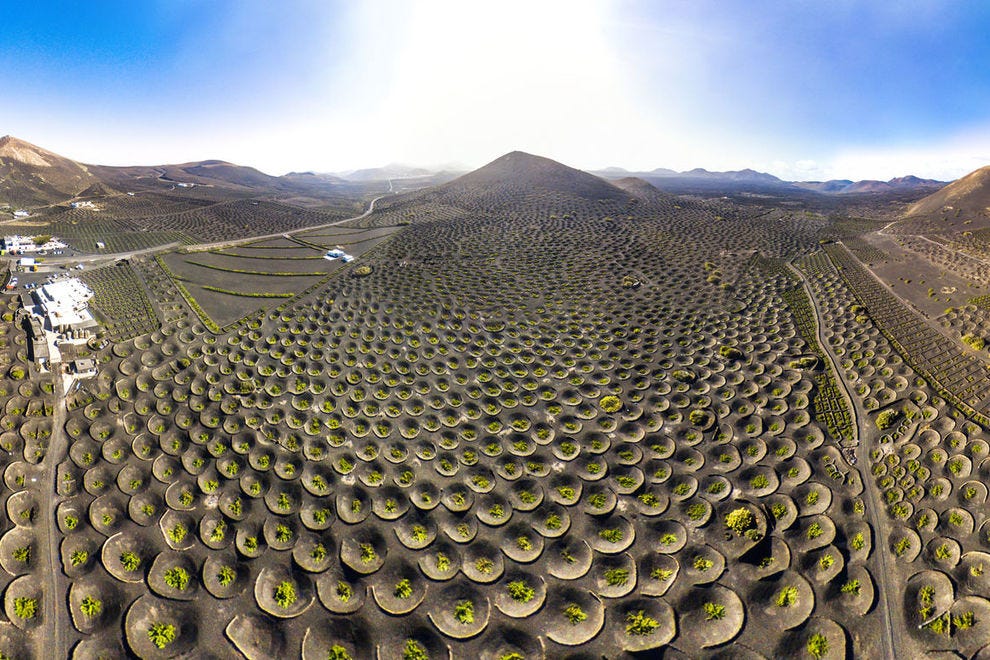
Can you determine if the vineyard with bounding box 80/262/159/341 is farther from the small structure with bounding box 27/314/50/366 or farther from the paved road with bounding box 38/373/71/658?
the paved road with bounding box 38/373/71/658

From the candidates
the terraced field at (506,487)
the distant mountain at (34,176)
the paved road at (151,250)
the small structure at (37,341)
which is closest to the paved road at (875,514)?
the terraced field at (506,487)

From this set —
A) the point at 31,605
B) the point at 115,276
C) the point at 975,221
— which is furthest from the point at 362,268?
the point at 975,221

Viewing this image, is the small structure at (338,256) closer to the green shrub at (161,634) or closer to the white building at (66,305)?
the white building at (66,305)

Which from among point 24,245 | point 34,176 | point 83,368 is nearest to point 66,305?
point 83,368

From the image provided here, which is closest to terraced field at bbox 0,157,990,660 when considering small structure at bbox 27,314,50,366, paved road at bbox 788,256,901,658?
paved road at bbox 788,256,901,658

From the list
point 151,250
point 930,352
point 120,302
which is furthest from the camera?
point 151,250

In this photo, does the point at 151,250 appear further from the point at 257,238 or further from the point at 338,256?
the point at 338,256

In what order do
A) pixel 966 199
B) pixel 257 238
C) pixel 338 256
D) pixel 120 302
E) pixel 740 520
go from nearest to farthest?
pixel 740 520 → pixel 120 302 → pixel 338 256 → pixel 257 238 → pixel 966 199

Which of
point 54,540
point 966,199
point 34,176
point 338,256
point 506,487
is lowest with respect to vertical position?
point 54,540
